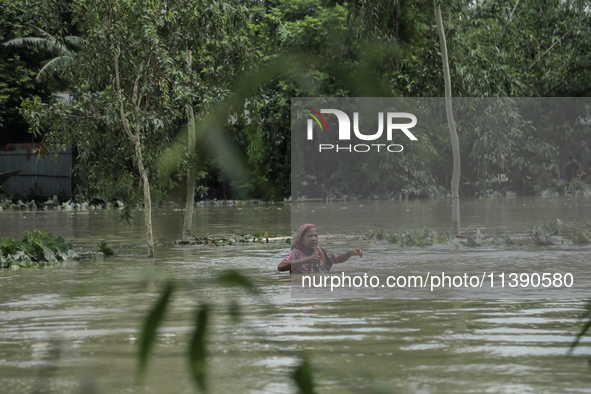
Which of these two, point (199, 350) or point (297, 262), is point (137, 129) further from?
point (199, 350)

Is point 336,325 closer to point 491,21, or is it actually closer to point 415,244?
point 415,244

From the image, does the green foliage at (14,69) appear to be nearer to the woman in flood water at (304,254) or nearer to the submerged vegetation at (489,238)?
the submerged vegetation at (489,238)

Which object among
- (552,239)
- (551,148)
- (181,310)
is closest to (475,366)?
(181,310)

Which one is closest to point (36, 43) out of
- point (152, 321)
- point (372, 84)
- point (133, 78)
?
point (133, 78)

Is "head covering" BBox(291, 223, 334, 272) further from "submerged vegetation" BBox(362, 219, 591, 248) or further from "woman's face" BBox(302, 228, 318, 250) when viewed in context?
"submerged vegetation" BBox(362, 219, 591, 248)

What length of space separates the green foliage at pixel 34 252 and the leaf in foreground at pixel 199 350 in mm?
11296

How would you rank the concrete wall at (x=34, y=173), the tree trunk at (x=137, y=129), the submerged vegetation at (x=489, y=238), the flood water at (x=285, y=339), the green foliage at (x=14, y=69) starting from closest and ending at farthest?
1. the flood water at (x=285, y=339)
2. the tree trunk at (x=137, y=129)
3. the submerged vegetation at (x=489, y=238)
4. the green foliage at (x=14, y=69)
5. the concrete wall at (x=34, y=173)

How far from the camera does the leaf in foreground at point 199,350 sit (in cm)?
69

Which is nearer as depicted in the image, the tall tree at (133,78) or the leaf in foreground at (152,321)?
the leaf in foreground at (152,321)

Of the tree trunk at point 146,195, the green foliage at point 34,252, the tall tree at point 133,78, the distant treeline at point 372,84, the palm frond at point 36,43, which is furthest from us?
the palm frond at point 36,43

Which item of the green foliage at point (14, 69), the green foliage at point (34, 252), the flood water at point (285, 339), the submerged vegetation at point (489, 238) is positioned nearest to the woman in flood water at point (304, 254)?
the flood water at point (285, 339)

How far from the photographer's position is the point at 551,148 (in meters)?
13.0

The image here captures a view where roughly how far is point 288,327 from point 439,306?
172 centimetres

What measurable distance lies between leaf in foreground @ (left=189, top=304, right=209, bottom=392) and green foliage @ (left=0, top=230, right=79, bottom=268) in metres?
11.3
